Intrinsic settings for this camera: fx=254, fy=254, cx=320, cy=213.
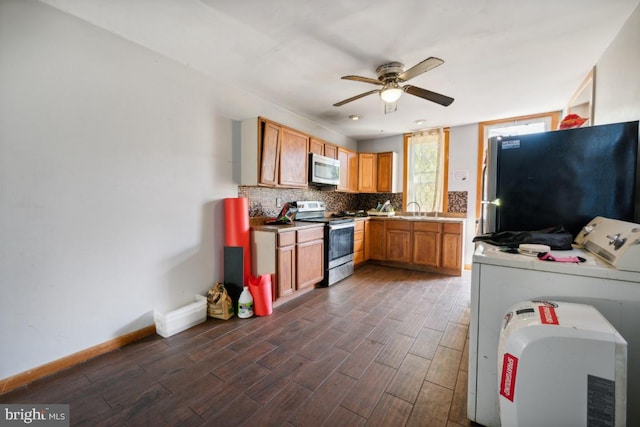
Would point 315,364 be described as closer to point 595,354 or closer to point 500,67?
point 595,354

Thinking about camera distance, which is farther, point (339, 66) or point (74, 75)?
point (339, 66)

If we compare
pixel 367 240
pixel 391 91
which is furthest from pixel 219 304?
pixel 367 240

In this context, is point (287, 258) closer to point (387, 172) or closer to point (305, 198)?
point (305, 198)

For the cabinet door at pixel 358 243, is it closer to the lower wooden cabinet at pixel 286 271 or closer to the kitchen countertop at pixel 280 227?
the kitchen countertop at pixel 280 227

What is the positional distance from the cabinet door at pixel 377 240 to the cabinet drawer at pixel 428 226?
58 centimetres

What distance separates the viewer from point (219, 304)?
256 centimetres

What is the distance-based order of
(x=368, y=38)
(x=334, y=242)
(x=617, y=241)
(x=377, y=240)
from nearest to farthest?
(x=617, y=241) → (x=368, y=38) → (x=334, y=242) → (x=377, y=240)

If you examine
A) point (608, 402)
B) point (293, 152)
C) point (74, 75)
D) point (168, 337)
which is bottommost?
point (168, 337)

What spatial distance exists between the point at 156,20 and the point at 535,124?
5.00m

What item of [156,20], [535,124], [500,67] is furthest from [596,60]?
[156,20]

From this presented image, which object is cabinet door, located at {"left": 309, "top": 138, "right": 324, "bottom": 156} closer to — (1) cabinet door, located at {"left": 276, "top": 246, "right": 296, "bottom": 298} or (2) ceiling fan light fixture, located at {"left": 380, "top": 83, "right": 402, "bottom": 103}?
(2) ceiling fan light fixture, located at {"left": 380, "top": 83, "right": 402, "bottom": 103}

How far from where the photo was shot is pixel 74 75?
1.83 m

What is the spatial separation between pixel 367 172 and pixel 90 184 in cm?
414

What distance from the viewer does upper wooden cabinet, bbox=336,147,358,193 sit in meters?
4.48
